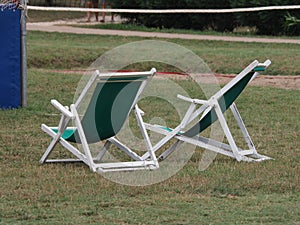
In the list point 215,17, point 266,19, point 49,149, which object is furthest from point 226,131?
point 215,17

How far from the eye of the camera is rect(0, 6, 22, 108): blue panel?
12.1m

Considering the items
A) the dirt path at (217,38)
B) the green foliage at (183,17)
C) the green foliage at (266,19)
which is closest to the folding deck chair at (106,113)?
the dirt path at (217,38)

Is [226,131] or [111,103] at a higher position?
[111,103]

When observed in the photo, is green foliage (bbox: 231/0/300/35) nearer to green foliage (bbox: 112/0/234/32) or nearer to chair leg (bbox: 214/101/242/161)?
green foliage (bbox: 112/0/234/32)

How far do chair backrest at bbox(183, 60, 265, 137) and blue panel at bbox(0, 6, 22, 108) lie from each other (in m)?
3.88

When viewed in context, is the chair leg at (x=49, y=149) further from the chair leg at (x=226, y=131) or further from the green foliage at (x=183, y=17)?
the green foliage at (x=183, y=17)

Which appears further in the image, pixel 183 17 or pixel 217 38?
pixel 183 17

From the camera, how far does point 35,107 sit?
12.5 metres

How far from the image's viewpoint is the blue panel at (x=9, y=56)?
12.1 m

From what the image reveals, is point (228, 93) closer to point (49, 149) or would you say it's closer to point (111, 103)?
point (111, 103)

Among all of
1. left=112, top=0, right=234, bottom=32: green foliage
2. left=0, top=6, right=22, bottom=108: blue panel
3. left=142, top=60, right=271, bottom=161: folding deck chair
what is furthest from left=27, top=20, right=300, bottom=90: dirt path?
left=142, top=60, right=271, bottom=161: folding deck chair

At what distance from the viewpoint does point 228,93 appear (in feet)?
28.8

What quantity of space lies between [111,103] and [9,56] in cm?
426

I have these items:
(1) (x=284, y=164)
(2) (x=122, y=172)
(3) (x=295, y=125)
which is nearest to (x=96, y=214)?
(2) (x=122, y=172)
